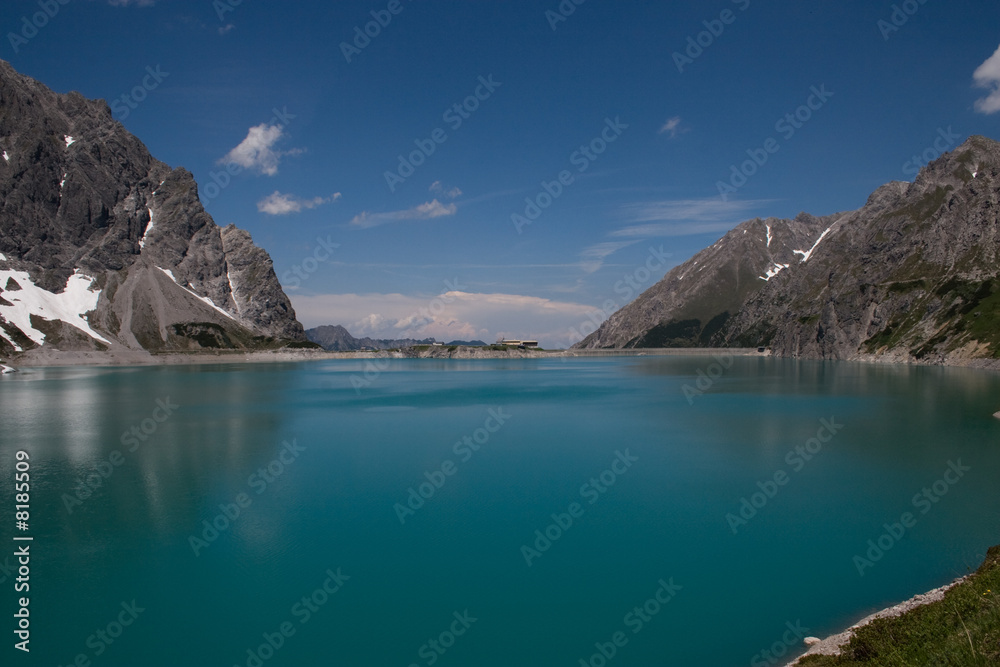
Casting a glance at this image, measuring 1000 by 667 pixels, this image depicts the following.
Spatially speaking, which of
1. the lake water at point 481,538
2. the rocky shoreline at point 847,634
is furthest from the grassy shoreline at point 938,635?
the lake water at point 481,538

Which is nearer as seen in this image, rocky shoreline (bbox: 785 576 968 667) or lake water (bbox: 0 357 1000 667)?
rocky shoreline (bbox: 785 576 968 667)

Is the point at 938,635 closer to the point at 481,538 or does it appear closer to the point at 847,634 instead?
the point at 847,634

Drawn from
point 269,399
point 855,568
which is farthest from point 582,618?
point 269,399

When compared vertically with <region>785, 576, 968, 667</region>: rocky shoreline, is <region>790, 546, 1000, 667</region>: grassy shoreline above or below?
above

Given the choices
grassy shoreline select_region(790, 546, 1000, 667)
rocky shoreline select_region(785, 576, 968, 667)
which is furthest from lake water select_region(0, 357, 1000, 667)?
grassy shoreline select_region(790, 546, 1000, 667)

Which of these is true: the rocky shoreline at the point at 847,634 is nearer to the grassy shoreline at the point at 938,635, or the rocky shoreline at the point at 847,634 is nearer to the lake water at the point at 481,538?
the grassy shoreline at the point at 938,635

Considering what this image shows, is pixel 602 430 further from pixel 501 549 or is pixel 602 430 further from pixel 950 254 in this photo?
pixel 950 254

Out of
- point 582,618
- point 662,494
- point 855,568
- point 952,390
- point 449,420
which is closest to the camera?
point 582,618

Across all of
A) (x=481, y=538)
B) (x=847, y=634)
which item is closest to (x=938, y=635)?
(x=847, y=634)

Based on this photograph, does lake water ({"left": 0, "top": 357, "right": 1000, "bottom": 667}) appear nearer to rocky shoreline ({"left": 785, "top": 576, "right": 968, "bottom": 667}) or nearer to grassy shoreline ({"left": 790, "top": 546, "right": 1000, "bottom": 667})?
rocky shoreline ({"left": 785, "top": 576, "right": 968, "bottom": 667})

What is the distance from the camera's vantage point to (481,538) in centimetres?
2364

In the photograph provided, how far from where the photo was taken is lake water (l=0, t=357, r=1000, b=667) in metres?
16.1

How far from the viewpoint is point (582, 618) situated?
16.9 metres

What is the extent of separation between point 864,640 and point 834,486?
20415 millimetres
